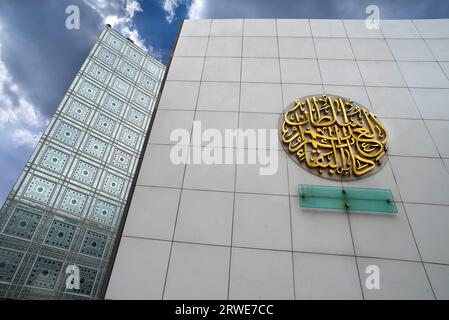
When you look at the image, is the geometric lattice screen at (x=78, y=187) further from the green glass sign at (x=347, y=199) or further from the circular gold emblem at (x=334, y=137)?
the circular gold emblem at (x=334, y=137)

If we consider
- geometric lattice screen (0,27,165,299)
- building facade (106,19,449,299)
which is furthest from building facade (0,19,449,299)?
geometric lattice screen (0,27,165,299)

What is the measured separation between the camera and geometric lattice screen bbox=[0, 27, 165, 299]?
860 centimetres

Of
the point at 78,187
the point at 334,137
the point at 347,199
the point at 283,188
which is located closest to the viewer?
the point at 347,199

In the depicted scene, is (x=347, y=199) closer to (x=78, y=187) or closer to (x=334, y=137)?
(x=334, y=137)

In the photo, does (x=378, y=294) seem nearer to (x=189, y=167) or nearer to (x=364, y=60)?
(x=189, y=167)

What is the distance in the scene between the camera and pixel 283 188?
3.74 m

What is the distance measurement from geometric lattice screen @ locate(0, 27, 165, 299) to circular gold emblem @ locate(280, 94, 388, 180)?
30.1ft

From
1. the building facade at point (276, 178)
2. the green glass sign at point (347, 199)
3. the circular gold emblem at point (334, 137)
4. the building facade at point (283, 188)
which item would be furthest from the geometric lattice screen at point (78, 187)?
the circular gold emblem at point (334, 137)

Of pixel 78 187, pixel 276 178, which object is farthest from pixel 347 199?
pixel 78 187

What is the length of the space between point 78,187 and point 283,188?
10154 mm

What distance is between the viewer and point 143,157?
412cm
